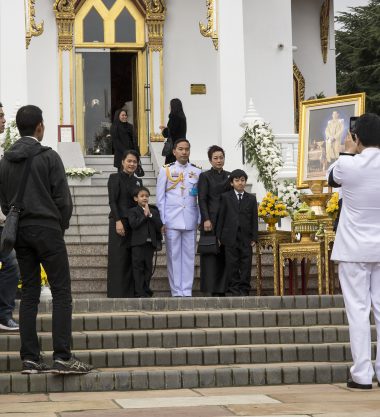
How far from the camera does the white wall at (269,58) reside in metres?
A: 26.8

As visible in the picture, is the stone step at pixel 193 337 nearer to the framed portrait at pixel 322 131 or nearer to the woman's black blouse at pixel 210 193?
the woman's black blouse at pixel 210 193

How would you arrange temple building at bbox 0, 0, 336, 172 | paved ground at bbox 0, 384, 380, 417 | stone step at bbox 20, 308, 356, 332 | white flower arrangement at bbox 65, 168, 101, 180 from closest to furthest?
paved ground at bbox 0, 384, 380, 417, stone step at bbox 20, 308, 356, 332, white flower arrangement at bbox 65, 168, 101, 180, temple building at bbox 0, 0, 336, 172

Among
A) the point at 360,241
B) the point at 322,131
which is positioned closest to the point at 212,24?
the point at 322,131

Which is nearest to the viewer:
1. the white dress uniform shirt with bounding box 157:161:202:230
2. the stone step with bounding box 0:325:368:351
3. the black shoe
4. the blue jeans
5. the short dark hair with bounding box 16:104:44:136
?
the black shoe

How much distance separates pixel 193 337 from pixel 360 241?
2121mm

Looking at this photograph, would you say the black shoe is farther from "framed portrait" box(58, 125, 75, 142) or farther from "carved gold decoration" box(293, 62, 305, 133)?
"carved gold decoration" box(293, 62, 305, 133)

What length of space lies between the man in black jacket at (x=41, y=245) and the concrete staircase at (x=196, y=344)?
21cm

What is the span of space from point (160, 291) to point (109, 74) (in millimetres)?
11489

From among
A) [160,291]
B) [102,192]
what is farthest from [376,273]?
[102,192]

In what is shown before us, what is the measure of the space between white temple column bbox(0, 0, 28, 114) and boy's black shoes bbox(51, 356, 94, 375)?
11.3 m

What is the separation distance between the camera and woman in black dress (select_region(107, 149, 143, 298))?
1541cm

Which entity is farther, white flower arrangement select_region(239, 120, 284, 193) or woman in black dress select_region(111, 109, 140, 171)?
woman in black dress select_region(111, 109, 140, 171)

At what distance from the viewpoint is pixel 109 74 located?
2717cm

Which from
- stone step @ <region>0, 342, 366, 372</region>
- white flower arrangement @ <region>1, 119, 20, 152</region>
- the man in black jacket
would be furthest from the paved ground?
white flower arrangement @ <region>1, 119, 20, 152</region>
